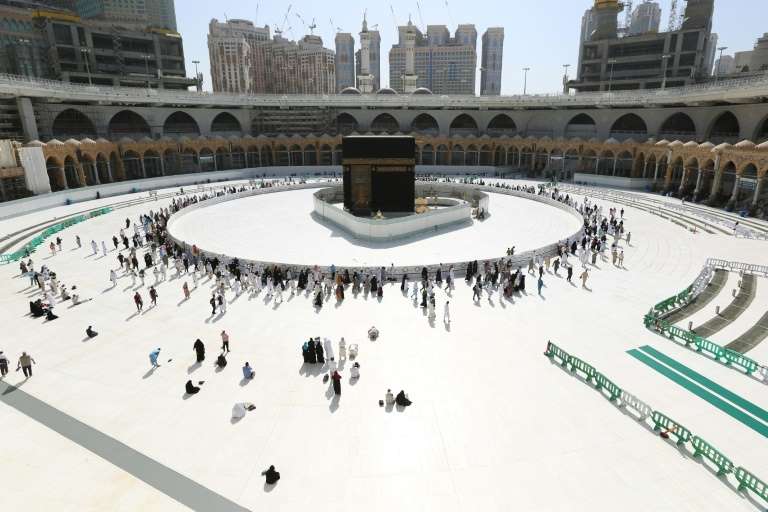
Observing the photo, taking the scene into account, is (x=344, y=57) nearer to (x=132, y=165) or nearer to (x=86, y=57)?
(x=86, y=57)

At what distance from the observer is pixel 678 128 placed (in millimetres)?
48750

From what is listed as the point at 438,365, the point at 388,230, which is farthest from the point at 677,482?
the point at 388,230

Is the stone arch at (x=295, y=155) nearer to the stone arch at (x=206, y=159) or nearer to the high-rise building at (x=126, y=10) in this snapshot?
the stone arch at (x=206, y=159)

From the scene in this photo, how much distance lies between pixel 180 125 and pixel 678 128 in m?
62.0

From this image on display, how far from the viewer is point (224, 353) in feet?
44.8

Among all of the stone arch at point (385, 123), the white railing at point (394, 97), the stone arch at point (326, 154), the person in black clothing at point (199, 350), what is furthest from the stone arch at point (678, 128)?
the person in black clothing at point (199, 350)

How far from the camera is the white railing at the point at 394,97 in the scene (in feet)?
125

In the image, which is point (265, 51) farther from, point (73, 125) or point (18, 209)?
point (18, 209)

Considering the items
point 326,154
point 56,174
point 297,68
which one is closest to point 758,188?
point 326,154

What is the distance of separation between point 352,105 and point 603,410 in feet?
186

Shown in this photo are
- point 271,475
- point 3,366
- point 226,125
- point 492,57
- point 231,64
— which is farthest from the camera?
point 492,57

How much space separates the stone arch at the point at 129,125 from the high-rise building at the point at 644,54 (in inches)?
2567

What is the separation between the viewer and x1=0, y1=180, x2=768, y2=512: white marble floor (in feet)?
28.3

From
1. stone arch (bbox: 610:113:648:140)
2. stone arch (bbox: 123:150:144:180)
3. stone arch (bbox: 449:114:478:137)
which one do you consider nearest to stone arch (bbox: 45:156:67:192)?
stone arch (bbox: 123:150:144:180)
